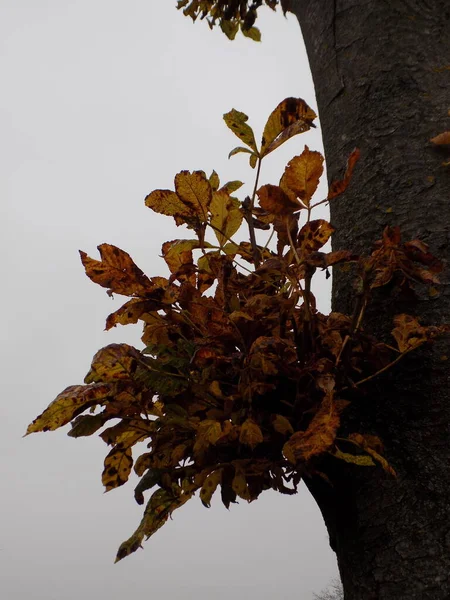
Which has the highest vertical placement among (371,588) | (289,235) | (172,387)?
(289,235)

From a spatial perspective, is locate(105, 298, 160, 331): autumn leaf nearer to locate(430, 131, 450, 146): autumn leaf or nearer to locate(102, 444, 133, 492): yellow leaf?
locate(102, 444, 133, 492): yellow leaf

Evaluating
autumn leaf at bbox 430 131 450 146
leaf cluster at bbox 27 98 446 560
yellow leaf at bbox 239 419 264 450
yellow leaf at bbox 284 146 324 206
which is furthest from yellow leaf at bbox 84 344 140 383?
autumn leaf at bbox 430 131 450 146

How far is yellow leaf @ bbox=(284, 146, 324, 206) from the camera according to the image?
0.65m

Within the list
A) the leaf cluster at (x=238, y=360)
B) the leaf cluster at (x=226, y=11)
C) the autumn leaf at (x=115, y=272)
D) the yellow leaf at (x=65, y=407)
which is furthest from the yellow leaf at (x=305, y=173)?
the leaf cluster at (x=226, y=11)

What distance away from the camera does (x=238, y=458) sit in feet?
2.18

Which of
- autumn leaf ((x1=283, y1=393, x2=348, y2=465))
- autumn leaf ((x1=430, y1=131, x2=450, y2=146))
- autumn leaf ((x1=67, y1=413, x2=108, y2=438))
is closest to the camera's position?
autumn leaf ((x1=283, y1=393, x2=348, y2=465))

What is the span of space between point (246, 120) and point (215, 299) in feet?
0.78

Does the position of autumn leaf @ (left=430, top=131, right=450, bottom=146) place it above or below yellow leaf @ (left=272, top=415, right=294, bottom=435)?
above

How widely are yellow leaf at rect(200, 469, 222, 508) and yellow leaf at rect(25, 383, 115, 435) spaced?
0.15m

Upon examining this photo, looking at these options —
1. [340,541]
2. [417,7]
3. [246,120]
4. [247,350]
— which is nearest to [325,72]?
[417,7]

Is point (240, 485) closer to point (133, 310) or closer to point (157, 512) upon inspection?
point (157, 512)

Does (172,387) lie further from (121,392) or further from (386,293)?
(386,293)

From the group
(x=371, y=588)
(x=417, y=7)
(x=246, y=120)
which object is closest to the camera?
(x=371, y=588)

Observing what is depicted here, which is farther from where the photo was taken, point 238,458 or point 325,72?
point 325,72
